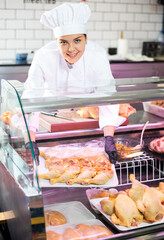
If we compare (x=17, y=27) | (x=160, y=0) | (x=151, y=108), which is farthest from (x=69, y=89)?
(x=160, y=0)

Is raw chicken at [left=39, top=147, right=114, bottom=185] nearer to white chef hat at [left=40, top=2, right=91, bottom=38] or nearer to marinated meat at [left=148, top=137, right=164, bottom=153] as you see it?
marinated meat at [left=148, top=137, right=164, bottom=153]

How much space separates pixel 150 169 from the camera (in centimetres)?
163

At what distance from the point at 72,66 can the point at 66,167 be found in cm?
85

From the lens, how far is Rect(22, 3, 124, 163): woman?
1502mm

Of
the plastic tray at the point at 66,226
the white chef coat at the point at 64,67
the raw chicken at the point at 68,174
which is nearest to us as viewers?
the plastic tray at the point at 66,226

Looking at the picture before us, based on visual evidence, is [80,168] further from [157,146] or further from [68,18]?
[68,18]

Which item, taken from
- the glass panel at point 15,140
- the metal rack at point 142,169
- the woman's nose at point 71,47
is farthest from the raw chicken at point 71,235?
the woman's nose at point 71,47

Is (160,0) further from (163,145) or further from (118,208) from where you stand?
(118,208)

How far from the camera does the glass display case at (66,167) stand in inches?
44.6

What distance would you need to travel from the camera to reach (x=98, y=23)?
188 inches

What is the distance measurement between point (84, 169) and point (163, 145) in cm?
45

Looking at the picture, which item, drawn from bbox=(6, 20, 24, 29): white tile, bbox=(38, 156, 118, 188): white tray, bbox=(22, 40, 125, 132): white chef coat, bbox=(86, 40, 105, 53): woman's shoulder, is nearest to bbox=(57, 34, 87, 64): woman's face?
bbox=(22, 40, 125, 132): white chef coat

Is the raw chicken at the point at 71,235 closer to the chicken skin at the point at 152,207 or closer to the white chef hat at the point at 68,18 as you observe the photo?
the chicken skin at the point at 152,207

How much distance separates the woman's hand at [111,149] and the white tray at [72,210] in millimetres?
252
